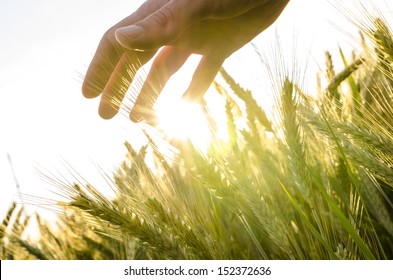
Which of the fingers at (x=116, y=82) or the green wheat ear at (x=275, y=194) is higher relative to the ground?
the fingers at (x=116, y=82)

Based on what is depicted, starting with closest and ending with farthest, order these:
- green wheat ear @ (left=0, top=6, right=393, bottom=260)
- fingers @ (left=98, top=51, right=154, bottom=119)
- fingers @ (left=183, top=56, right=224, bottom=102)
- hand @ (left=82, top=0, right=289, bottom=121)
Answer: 1. green wheat ear @ (left=0, top=6, right=393, bottom=260)
2. hand @ (left=82, top=0, right=289, bottom=121)
3. fingers @ (left=98, top=51, right=154, bottom=119)
4. fingers @ (left=183, top=56, right=224, bottom=102)

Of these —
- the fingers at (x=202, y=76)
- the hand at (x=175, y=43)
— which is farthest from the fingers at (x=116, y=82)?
the fingers at (x=202, y=76)

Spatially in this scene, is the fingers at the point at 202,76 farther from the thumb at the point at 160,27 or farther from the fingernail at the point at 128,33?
the fingernail at the point at 128,33

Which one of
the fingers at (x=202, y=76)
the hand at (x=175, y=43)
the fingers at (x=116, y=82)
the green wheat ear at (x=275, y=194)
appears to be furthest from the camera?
the fingers at (x=202, y=76)

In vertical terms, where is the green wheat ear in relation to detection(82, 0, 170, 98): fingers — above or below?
below

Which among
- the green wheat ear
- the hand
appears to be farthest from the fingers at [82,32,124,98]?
the green wheat ear

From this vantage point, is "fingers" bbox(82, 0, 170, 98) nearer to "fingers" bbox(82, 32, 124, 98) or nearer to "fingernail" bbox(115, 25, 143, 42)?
"fingers" bbox(82, 32, 124, 98)
